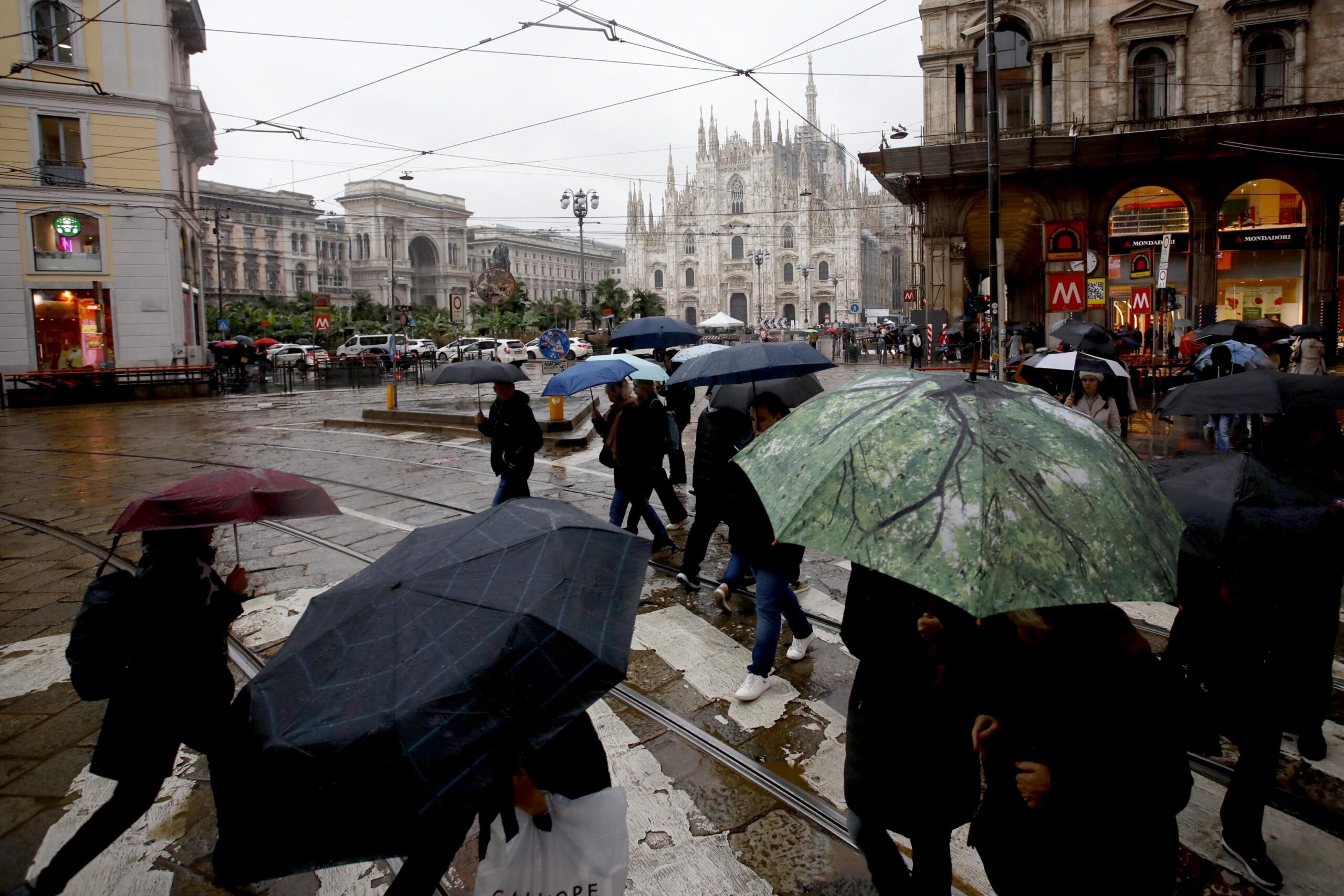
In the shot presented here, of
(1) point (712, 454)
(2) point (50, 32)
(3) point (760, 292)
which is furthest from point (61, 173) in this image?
(3) point (760, 292)

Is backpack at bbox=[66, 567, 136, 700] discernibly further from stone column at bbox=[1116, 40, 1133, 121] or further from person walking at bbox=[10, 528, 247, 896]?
stone column at bbox=[1116, 40, 1133, 121]

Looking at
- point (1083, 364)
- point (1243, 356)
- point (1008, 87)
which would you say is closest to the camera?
point (1083, 364)

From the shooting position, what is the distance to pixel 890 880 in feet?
7.13

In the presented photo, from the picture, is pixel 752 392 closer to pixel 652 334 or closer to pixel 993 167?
pixel 652 334

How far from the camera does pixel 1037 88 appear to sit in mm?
20219

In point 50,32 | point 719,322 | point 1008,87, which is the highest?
point 50,32

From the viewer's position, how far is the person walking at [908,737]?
6.76 ft

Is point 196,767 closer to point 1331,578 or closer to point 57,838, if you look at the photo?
point 57,838

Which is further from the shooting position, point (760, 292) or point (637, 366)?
point (760, 292)

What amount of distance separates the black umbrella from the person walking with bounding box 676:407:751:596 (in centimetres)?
277

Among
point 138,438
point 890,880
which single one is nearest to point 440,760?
point 890,880

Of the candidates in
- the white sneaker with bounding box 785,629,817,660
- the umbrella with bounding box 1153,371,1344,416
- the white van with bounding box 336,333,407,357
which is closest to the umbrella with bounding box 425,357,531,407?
the white sneaker with bounding box 785,629,817,660

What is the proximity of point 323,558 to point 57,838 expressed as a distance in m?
3.45

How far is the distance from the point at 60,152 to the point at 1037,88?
26.5 metres
